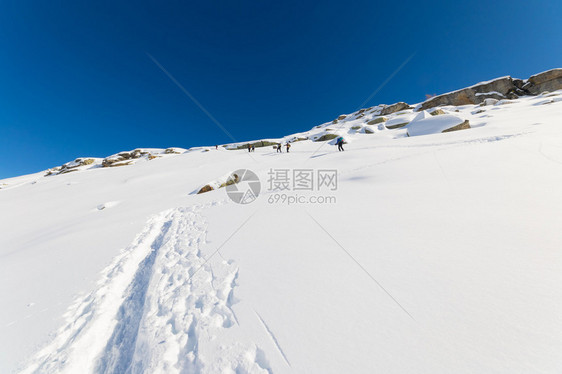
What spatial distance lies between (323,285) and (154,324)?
2.57m

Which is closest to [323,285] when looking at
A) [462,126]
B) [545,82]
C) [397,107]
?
[462,126]

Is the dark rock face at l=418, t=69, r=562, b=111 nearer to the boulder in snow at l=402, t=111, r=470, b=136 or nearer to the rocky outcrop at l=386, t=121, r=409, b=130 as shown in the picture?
the rocky outcrop at l=386, t=121, r=409, b=130

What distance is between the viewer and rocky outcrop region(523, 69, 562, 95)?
3416 cm

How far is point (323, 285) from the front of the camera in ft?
8.92

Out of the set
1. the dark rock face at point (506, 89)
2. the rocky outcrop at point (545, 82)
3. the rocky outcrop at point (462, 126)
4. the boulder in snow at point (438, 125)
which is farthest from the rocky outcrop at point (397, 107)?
the rocky outcrop at point (462, 126)

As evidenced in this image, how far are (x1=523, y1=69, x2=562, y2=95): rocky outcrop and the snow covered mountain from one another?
52.3 meters

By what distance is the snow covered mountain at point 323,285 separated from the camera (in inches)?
70.9

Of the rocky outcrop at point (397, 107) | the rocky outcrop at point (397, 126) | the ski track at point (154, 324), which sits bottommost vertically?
the ski track at point (154, 324)

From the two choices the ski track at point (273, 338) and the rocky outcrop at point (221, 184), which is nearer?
the ski track at point (273, 338)

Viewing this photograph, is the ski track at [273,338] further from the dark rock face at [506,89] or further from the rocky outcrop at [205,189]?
the dark rock face at [506,89]

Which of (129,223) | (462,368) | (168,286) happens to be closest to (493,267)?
(462,368)

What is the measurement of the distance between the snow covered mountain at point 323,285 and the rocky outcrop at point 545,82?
52273 mm

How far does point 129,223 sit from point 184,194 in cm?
412

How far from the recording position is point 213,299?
2928 millimetres
